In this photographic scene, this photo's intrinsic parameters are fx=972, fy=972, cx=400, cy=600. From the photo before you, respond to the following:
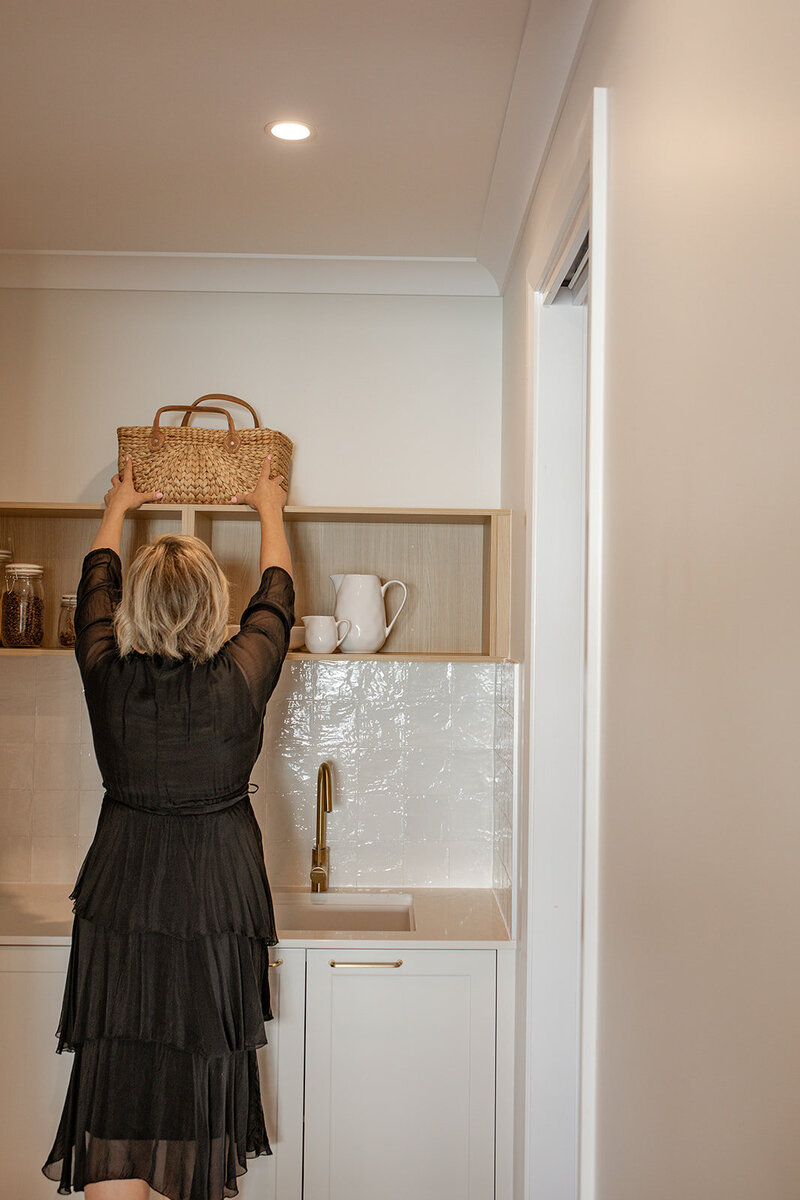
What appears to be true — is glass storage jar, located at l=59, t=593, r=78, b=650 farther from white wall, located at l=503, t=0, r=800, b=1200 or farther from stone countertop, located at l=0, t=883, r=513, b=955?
white wall, located at l=503, t=0, r=800, b=1200

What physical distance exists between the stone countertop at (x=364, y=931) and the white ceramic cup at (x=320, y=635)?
2.35 feet

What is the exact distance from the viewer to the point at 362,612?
2.65 m

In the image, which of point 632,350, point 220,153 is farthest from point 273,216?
point 632,350

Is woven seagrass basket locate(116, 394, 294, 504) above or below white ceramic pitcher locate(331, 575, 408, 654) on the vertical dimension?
above

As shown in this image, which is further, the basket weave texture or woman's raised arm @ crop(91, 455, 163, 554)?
the basket weave texture

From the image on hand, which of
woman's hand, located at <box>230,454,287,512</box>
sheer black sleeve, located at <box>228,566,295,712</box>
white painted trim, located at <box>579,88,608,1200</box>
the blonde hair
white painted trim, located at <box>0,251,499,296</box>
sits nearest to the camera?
white painted trim, located at <box>579,88,608,1200</box>

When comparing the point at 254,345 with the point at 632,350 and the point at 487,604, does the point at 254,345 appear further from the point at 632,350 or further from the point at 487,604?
the point at 632,350

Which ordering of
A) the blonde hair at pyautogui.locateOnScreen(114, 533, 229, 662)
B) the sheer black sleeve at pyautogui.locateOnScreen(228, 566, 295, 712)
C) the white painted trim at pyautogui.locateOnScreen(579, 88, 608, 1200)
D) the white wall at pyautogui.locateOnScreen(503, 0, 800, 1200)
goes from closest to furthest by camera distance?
1. the white wall at pyautogui.locateOnScreen(503, 0, 800, 1200)
2. the white painted trim at pyautogui.locateOnScreen(579, 88, 608, 1200)
3. the blonde hair at pyautogui.locateOnScreen(114, 533, 229, 662)
4. the sheer black sleeve at pyautogui.locateOnScreen(228, 566, 295, 712)

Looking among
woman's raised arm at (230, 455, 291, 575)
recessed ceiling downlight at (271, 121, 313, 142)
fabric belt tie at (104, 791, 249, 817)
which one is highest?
recessed ceiling downlight at (271, 121, 313, 142)

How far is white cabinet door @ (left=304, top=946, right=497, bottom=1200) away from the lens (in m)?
2.30

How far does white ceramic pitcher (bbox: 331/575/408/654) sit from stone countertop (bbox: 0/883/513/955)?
714 millimetres

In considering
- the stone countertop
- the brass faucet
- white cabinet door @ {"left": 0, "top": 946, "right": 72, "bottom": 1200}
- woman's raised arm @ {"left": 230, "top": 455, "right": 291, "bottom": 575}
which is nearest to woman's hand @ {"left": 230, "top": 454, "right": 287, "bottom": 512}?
woman's raised arm @ {"left": 230, "top": 455, "right": 291, "bottom": 575}

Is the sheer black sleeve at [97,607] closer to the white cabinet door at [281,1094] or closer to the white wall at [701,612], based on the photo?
the white cabinet door at [281,1094]

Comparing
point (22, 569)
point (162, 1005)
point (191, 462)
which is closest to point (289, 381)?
point (191, 462)
